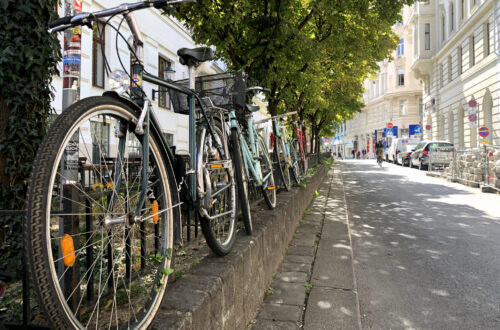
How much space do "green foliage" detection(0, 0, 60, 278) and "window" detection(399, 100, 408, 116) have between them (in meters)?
53.0

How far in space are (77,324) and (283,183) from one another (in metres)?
4.55

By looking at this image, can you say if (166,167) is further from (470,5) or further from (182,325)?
(470,5)

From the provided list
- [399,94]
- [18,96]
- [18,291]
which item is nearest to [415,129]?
[399,94]

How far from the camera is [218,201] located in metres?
2.92

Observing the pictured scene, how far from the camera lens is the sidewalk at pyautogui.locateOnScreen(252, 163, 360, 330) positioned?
9.23ft

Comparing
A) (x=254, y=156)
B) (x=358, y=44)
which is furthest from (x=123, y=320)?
(x=358, y=44)

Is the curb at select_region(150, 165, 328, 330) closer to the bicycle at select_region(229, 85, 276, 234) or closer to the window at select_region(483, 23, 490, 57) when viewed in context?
the bicycle at select_region(229, 85, 276, 234)

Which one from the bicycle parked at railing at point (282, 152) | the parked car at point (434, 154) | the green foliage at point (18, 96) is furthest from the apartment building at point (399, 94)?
the green foliage at point (18, 96)

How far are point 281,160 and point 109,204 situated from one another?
4.51 m

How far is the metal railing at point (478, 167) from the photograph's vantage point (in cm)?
1059

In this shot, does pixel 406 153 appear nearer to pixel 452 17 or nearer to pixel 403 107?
pixel 452 17

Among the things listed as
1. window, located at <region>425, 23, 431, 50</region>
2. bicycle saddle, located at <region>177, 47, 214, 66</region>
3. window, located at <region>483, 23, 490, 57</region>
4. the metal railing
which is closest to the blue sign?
window, located at <region>425, 23, 431, 50</region>

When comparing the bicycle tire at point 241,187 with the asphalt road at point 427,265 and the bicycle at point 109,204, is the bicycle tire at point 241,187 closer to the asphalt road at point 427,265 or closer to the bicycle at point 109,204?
the bicycle at point 109,204

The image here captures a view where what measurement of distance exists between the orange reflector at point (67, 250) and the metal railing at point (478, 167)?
11.5 meters
